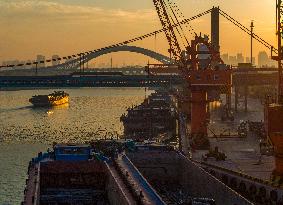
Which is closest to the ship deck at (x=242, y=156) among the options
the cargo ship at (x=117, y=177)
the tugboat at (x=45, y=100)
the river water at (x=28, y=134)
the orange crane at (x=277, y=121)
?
the orange crane at (x=277, y=121)

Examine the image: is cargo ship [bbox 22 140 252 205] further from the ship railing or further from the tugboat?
the tugboat

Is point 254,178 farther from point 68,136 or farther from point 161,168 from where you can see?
point 68,136

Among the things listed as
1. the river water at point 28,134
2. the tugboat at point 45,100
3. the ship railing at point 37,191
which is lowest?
the river water at point 28,134

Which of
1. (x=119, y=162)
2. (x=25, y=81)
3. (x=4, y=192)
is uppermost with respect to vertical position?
(x=25, y=81)

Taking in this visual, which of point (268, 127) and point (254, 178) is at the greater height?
point (268, 127)

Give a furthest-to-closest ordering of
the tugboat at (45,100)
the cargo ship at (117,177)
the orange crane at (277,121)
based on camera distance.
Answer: the tugboat at (45,100), the orange crane at (277,121), the cargo ship at (117,177)

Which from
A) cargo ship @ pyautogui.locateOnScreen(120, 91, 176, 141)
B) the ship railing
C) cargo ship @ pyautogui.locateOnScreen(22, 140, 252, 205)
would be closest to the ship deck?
cargo ship @ pyautogui.locateOnScreen(22, 140, 252, 205)

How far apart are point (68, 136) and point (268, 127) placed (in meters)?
37.9

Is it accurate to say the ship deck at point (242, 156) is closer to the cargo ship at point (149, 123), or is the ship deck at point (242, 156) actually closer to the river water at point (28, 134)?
the cargo ship at point (149, 123)

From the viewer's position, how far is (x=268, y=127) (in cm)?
3806

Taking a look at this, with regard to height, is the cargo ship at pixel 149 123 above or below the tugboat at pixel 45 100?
below

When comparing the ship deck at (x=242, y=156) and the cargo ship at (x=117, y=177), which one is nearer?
the cargo ship at (x=117, y=177)

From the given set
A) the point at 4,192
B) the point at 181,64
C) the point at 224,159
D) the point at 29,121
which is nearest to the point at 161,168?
the point at 224,159

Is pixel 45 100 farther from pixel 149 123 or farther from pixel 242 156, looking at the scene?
pixel 242 156
